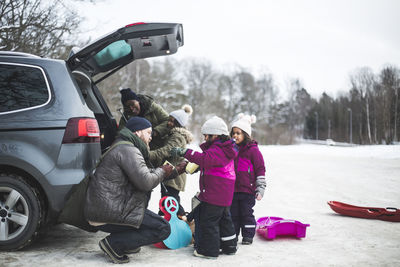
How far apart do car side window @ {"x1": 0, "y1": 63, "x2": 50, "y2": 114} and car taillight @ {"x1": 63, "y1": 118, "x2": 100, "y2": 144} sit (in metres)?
0.35

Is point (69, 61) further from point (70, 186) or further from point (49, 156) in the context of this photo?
point (70, 186)

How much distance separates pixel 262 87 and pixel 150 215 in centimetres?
6609

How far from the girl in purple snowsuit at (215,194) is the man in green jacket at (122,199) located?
507 mm

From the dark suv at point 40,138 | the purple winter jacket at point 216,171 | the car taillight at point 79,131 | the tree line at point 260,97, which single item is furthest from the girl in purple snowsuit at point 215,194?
the tree line at point 260,97

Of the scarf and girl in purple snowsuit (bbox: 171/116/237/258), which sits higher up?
the scarf

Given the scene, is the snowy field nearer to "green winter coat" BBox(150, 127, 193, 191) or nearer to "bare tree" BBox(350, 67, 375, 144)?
"green winter coat" BBox(150, 127, 193, 191)

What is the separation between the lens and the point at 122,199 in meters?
3.59

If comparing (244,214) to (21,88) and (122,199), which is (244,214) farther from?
(21,88)

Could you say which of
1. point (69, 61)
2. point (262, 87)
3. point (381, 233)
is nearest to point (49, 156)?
point (69, 61)

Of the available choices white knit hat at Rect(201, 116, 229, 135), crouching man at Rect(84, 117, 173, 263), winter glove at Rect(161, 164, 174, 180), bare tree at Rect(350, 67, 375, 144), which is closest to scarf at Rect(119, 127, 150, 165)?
crouching man at Rect(84, 117, 173, 263)

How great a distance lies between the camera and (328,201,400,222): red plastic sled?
5891 mm

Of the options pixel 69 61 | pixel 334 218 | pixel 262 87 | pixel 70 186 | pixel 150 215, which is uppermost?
pixel 262 87

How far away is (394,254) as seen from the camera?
411 cm

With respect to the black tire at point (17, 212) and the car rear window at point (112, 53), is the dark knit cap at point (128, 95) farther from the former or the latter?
the black tire at point (17, 212)
